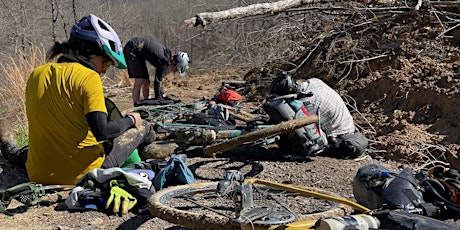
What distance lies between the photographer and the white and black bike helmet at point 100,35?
3.96 m

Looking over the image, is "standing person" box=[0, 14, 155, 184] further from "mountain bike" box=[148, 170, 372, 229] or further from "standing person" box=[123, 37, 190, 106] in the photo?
"standing person" box=[123, 37, 190, 106]

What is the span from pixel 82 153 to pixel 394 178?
7.10 ft

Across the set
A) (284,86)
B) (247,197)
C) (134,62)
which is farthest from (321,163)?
(134,62)

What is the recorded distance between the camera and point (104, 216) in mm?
3562

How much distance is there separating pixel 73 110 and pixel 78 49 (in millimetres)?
455

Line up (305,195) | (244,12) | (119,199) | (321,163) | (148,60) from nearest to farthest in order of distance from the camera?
1. (305,195)
2. (119,199)
3. (321,163)
4. (244,12)
5. (148,60)

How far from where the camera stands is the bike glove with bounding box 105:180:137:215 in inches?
139

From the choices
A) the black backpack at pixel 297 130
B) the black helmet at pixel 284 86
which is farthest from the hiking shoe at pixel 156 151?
the black helmet at pixel 284 86

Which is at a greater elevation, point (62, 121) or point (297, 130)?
point (62, 121)

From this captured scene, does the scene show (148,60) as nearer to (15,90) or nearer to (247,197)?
(15,90)

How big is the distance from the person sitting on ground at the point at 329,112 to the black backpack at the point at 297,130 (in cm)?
13

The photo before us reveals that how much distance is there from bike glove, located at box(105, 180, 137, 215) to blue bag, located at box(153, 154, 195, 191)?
0.26m

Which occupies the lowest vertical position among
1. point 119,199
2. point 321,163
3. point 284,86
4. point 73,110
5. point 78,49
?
point 321,163

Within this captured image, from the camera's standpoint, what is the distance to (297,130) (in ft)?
15.9
